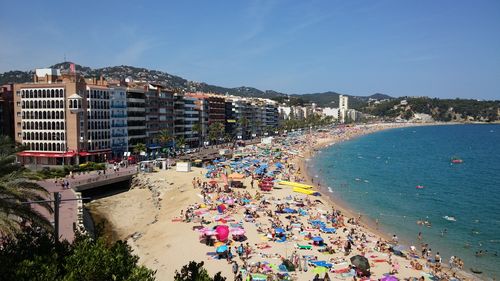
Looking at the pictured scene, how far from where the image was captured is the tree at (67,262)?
39.8 ft

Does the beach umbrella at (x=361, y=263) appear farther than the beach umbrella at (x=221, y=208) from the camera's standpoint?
No

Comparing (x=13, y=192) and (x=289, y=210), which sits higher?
(x=13, y=192)

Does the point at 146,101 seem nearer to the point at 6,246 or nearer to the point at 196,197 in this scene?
the point at 196,197

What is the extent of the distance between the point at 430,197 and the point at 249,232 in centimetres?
3355

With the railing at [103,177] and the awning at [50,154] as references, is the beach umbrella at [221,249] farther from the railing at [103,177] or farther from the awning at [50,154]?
the awning at [50,154]

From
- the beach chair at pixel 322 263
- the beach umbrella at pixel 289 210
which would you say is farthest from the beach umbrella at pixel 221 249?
the beach umbrella at pixel 289 210

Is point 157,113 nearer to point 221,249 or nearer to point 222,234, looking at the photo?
point 222,234

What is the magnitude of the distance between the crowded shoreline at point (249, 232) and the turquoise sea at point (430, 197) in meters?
3.42

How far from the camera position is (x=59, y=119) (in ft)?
224

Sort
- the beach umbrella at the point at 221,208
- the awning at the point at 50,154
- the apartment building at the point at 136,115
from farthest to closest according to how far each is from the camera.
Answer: the apartment building at the point at 136,115 < the awning at the point at 50,154 < the beach umbrella at the point at 221,208

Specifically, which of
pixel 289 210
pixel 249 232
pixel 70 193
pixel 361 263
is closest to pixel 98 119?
pixel 70 193

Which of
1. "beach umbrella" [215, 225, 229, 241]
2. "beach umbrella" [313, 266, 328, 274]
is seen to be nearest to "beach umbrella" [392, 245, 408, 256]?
"beach umbrella" [313, 266, 328, 274]

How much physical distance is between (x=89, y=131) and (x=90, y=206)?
23570mm

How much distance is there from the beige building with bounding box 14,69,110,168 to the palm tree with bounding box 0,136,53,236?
52.6 metres
